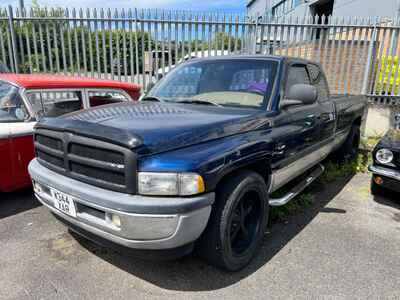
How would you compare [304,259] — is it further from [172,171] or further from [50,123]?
[50,123]

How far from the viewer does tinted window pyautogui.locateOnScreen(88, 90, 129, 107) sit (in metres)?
4.50

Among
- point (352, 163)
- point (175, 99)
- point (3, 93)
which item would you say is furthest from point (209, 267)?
point (352, 163)

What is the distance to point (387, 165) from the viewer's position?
152 inches

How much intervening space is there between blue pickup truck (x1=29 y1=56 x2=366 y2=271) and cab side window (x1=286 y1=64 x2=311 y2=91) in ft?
0.14

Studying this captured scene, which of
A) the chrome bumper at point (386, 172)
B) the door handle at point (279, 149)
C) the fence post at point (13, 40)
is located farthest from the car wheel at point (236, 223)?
the fence post at point (13, 40)

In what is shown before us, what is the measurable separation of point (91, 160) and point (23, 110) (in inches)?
78.4

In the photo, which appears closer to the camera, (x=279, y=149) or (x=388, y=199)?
(x=279, y=149)

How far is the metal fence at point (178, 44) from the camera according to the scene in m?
7.23

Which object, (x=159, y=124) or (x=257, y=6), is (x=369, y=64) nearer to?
(x=159, y=124)

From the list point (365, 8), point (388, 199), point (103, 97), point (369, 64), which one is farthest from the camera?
point (365, 8)

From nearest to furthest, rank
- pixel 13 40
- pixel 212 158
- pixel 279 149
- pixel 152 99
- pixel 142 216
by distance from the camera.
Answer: pixel 142 216, pixel 212 158, pixel 279 149, pixel 152 99, pixel 13 40

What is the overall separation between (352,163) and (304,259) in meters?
3.62

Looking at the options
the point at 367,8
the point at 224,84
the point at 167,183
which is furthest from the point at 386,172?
the point at 367,8

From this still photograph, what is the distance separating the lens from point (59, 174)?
8.23 feet
